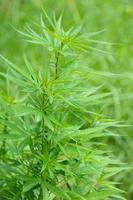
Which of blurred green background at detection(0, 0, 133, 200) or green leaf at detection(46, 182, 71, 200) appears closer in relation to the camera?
green leaf at detection(46, 182, 71, 200)

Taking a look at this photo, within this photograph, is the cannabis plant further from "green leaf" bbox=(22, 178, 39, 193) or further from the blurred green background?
the blurred green background

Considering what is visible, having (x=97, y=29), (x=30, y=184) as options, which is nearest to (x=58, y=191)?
(x=30, y=184)

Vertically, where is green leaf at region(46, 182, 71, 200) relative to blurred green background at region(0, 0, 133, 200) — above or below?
below

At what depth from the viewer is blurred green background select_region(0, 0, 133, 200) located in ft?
12.1

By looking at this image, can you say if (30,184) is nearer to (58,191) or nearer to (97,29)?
(58,191)

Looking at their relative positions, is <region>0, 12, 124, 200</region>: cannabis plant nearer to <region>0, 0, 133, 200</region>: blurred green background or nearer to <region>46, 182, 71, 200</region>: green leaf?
<region>46, 182, 71, 200</region>: green leaf

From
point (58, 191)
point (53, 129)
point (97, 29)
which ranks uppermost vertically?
point (97, 29)

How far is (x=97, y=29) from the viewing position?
13.5 feet

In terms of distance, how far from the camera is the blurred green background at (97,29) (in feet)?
12.1

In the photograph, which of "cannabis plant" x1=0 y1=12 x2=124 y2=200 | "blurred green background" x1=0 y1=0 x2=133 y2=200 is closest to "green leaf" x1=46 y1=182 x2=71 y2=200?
"cannabis plant" x1=0 y1=12 x2=124 y2=200

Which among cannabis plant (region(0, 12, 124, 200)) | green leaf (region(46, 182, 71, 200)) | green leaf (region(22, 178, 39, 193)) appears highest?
cannabis plant (region(0, 12, 124, 200))

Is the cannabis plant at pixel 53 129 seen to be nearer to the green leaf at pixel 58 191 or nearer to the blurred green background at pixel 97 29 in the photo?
the green leaf at pixel 58 191

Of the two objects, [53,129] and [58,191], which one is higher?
[53,129]

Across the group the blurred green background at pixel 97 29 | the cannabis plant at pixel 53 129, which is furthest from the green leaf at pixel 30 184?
the blurred green background at pixel 97 29
